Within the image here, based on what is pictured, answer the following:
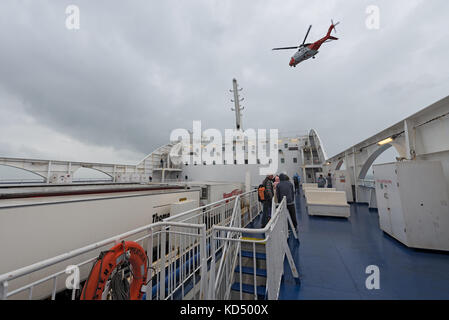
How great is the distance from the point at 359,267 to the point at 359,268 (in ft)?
0.12

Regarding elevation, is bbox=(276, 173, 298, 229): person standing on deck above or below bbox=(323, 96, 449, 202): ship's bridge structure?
below

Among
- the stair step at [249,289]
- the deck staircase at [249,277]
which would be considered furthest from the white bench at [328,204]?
the stair step at [249,289]

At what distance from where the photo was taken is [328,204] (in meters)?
6.09

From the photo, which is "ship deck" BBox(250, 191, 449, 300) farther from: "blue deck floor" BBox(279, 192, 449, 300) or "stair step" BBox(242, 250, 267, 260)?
"stair step" BBox(242, 250, 267, 260)

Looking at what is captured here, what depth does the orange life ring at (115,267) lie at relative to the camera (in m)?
1.49

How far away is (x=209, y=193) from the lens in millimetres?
6648

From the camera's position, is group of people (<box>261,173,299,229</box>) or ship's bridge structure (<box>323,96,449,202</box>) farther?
group of people (<box>261,173,299,229</box>)

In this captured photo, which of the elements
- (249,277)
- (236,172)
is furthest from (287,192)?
(236,172)

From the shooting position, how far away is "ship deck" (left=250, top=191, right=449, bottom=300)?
2355 millimetres

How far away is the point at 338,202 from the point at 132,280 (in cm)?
661

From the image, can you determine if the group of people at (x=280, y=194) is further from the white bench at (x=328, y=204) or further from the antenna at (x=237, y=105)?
the antenna at (x=237, y=105)

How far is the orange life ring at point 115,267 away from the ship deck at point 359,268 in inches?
77.2

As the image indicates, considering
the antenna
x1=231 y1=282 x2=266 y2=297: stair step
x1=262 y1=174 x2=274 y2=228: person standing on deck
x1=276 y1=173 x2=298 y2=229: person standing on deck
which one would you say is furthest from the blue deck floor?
the antenna

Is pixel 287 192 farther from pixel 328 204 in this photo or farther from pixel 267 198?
pixel 328 204
